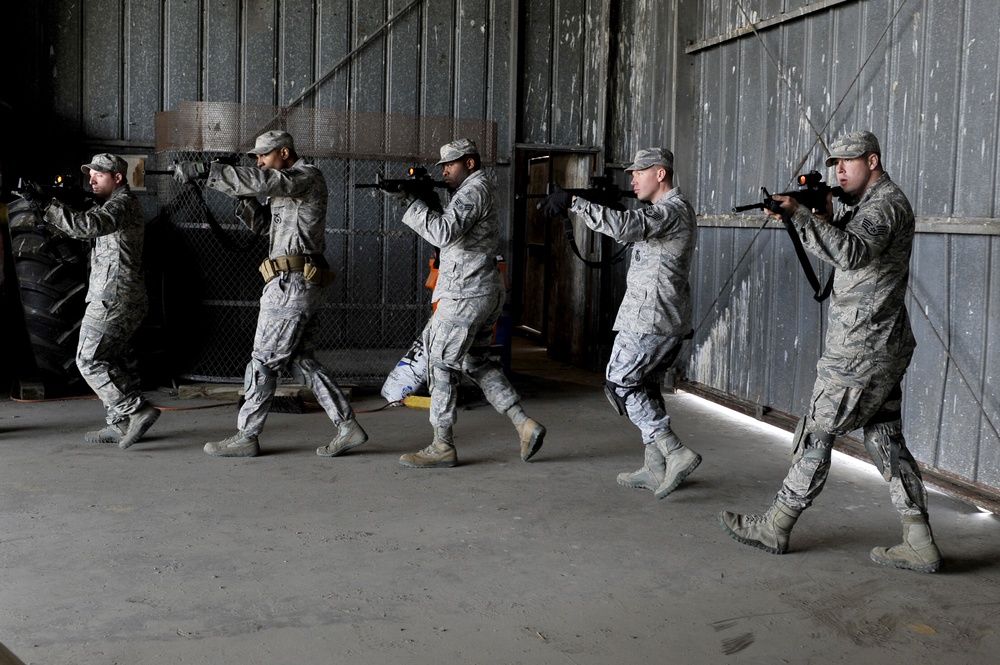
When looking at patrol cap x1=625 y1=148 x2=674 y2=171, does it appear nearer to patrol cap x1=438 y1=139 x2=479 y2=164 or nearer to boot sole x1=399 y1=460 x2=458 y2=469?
patrol cap x1=438 y1=139 x2=479 y2=164

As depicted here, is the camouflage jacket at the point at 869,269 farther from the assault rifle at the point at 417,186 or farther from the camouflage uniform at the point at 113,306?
the camouflage uniform at the point at 113,306

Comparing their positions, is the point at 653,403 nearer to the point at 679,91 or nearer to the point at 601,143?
the point at 679,91

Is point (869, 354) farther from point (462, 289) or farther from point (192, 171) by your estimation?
point (192, 171)

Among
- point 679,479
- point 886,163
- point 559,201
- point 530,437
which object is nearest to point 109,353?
point 530,437

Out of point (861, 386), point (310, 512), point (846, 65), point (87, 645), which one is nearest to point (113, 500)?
point (310, 512)

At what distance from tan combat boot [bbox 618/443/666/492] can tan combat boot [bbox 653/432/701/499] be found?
103 millimetres

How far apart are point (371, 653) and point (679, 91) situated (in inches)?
265

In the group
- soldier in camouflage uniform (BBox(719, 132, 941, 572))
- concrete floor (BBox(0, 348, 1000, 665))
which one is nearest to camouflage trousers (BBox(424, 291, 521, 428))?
concrete floor (BBox(0, 348, 1000, 665))

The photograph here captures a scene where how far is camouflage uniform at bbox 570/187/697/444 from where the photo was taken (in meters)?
5.33

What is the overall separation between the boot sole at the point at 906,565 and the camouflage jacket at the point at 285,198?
3698mm

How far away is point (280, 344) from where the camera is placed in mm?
6039

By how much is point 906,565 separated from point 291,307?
147 inches

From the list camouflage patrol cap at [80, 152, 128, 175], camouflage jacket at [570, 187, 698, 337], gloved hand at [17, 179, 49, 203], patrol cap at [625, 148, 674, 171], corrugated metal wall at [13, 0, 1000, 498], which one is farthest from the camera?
camouflage patrol cap at [80, 152, 128, 175]

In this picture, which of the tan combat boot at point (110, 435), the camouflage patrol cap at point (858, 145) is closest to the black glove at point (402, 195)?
the tan combat boot at point (110, 435)
